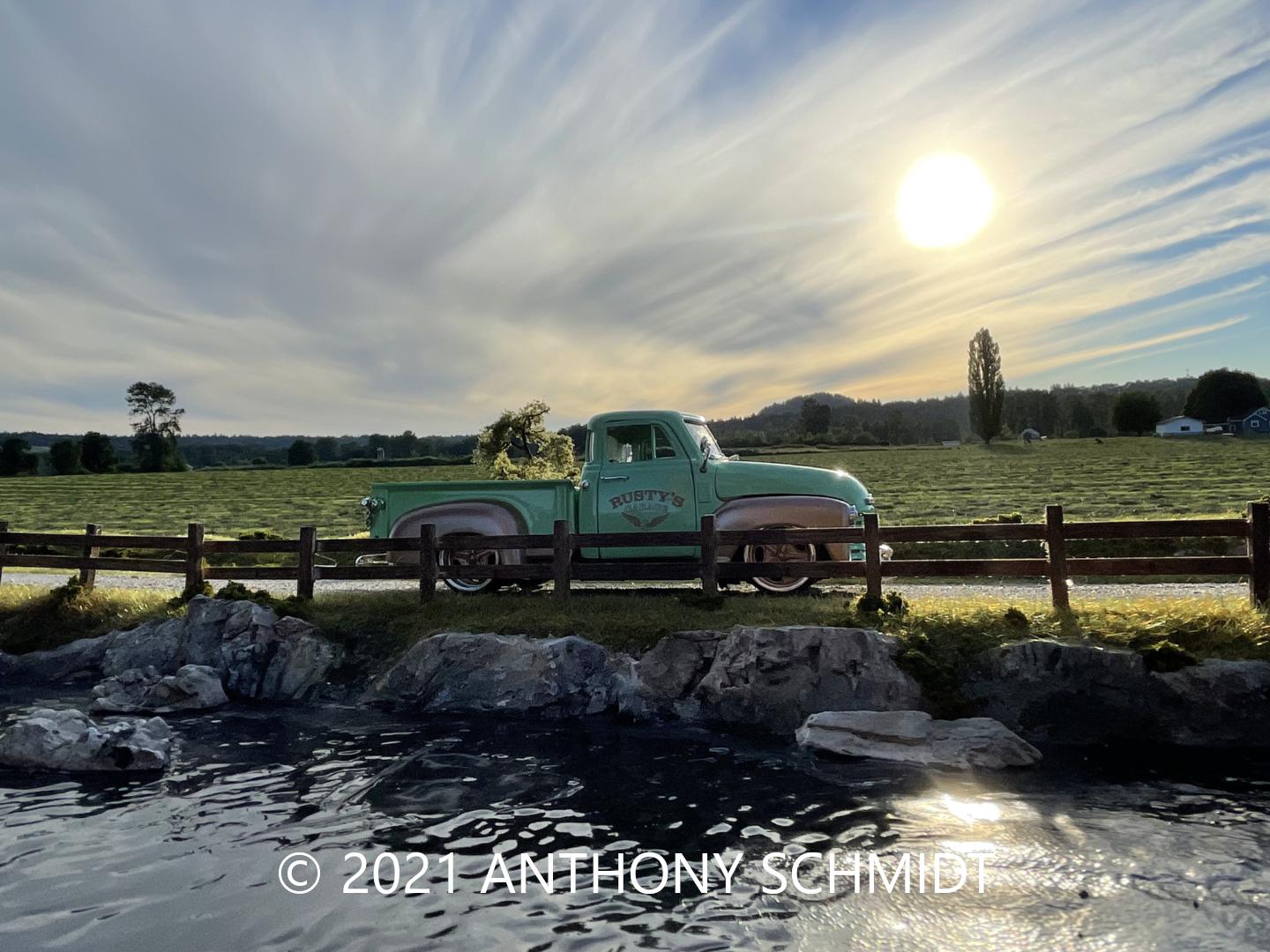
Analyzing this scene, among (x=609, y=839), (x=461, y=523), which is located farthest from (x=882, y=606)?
(x=461, y=523)

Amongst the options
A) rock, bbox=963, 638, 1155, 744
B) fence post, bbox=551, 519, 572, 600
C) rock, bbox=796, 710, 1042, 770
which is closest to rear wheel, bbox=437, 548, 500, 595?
fence post, bbox=551, 519, 572, 600

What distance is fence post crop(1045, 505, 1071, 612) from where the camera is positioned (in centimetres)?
1016

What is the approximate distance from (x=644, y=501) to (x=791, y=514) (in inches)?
87.1

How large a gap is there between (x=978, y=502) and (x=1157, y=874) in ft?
106

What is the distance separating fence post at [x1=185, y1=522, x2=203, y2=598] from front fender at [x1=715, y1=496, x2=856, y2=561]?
889 cm

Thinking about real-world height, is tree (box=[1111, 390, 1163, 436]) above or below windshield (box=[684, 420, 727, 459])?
above

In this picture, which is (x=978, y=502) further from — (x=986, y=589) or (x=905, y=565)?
(x=905, y=565)

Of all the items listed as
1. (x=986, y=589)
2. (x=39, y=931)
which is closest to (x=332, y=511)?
(x=986, y=589)

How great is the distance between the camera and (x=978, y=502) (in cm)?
3556

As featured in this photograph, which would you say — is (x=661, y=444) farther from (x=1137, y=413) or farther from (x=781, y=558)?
(x=1137, y=413)

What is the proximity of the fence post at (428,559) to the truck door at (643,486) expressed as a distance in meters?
2.51

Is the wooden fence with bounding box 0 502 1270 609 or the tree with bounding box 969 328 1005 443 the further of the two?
the tree with bounding box 969 328 1005 443

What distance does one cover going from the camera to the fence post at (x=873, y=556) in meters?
→ 10.8

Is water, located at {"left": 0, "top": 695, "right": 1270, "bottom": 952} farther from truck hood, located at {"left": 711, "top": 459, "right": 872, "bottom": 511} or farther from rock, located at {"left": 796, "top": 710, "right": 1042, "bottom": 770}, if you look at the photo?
truck hood, located at {"left": 711, "top": 459, "right": 872, "bottom": 511}
